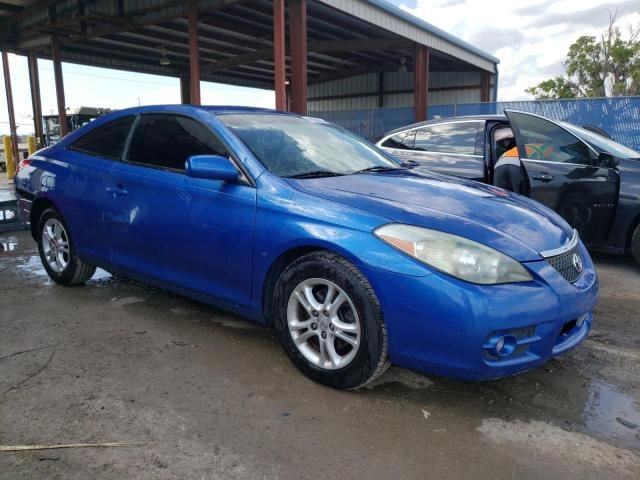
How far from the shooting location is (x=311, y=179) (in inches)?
119

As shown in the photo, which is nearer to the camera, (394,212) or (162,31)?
(394,212)

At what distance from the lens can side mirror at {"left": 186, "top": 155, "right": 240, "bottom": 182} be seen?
294 centimetres

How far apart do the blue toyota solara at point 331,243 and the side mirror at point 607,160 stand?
2.26 m

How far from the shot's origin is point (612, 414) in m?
2.52

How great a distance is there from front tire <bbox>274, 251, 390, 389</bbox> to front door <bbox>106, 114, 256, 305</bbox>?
0.34 meters

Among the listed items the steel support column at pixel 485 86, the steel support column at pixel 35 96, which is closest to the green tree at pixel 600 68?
the steel support column at pixel 485 86

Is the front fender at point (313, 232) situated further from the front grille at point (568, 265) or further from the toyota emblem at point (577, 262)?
the toyota emblem at point (577, 262)

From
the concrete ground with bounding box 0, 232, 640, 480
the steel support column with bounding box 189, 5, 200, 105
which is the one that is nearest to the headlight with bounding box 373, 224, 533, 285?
the concrete ground with bounding box 0, 232, 640, 480

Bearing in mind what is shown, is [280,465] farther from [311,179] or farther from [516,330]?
[311,179]

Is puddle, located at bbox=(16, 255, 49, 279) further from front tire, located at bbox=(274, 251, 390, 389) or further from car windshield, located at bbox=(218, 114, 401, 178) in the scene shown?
front tire, located at bbox=(274, 251, 390, 389)

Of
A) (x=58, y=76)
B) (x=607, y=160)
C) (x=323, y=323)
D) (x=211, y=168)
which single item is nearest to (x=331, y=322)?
(x=323, y=323)

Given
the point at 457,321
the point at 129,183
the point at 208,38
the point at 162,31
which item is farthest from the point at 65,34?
the point at 457,321

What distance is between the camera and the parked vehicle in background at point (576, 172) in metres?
4.93

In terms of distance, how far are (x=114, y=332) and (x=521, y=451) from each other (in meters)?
2.56
